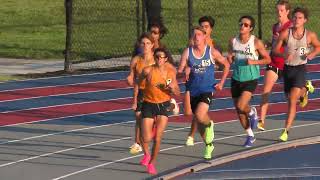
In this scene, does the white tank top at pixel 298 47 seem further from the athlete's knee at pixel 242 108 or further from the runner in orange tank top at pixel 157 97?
the runner in orange tank top at pixel 157 97

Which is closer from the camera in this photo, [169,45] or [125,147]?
[125,147]

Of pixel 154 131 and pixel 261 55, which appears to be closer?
pixel 154 131

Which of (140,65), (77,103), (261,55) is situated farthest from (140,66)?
(77,103)

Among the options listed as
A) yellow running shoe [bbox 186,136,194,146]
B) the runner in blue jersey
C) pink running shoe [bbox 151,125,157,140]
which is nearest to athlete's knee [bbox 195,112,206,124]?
the runner in blue jersey

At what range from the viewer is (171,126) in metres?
15.9

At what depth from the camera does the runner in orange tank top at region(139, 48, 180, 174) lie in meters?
12.5

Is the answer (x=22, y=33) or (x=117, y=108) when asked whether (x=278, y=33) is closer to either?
(x=117, y=108)

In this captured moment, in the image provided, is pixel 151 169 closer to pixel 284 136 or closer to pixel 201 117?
pixel 201 117

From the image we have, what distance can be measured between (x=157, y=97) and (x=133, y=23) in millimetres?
17381

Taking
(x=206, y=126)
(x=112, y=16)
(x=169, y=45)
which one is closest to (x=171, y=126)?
(x=206, y=126)

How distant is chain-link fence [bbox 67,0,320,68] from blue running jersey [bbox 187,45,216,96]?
1062 centimetres

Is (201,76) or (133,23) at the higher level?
(201,76)

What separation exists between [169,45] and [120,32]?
206cm

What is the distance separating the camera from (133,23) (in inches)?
1174
